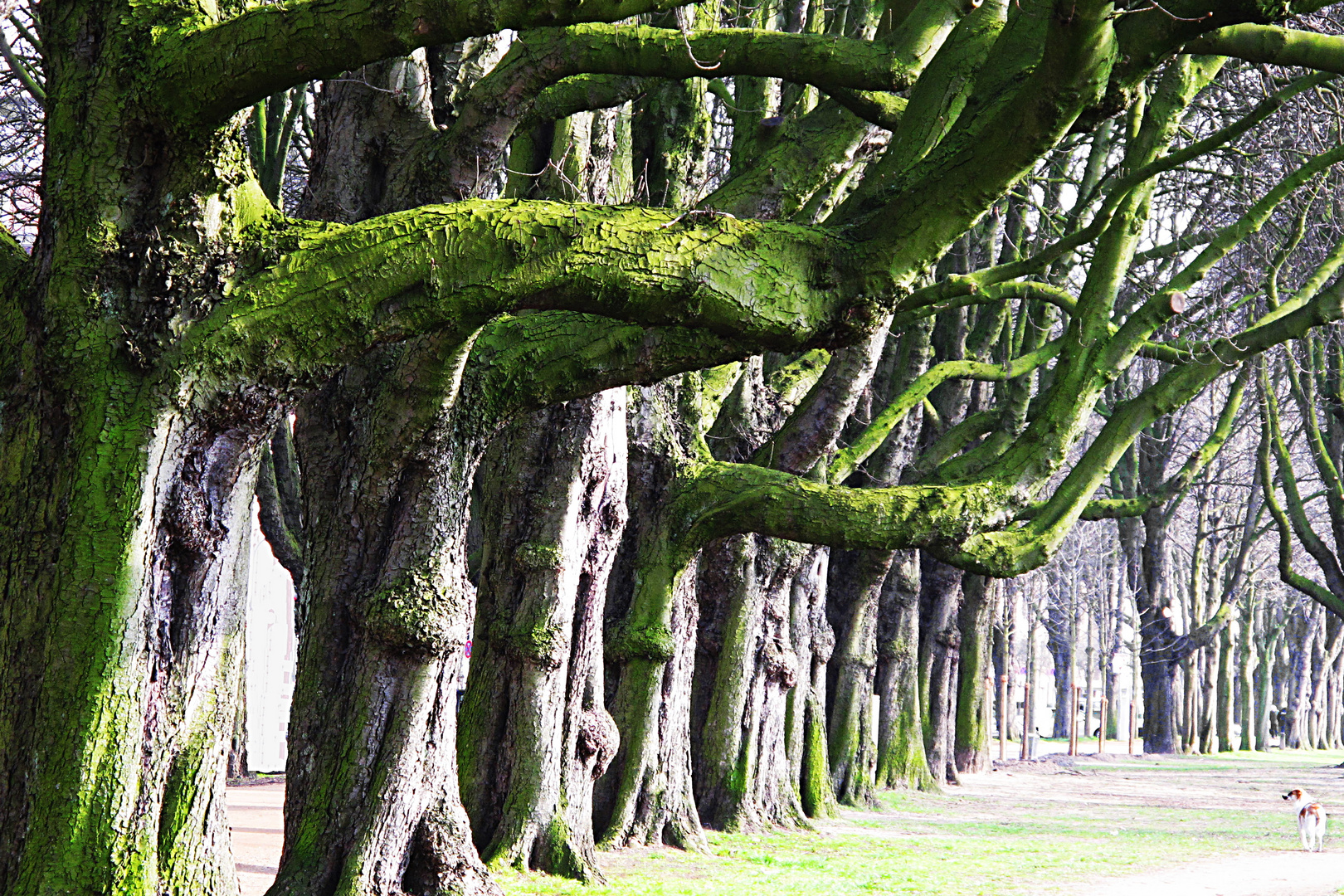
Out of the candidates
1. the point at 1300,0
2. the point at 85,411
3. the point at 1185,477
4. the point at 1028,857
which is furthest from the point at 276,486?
the point at 1185,477

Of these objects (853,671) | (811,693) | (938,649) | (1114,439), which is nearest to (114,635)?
(1114,439)

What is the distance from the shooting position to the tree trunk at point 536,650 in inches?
335

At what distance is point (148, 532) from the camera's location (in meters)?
4.71

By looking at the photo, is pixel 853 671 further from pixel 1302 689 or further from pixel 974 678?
pixel 1302 689

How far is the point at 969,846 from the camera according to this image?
41.9ft

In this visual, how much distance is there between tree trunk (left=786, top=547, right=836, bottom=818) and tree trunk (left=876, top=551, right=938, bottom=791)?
11.1 feet

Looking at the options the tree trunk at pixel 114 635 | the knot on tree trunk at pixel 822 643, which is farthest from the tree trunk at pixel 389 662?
the knot on tree trunk at pixel 822 643

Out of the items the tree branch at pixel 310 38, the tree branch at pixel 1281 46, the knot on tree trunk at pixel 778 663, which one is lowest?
the knot on tree trunk at pixel 778 663

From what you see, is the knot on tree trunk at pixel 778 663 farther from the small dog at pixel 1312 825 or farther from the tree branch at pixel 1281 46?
the tree branch at pixel 1281 46

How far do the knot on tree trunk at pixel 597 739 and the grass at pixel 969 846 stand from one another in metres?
0.78

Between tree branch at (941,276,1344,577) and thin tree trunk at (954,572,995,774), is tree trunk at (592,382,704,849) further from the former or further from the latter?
thin tree trunk at (954,572,995,774)

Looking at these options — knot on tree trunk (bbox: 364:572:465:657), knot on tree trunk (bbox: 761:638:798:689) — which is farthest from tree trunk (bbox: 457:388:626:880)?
knot on tree trunk (bbox: 761:638:798:689)

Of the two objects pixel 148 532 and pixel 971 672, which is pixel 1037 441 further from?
pixel 971 672

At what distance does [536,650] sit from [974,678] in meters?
16.1
